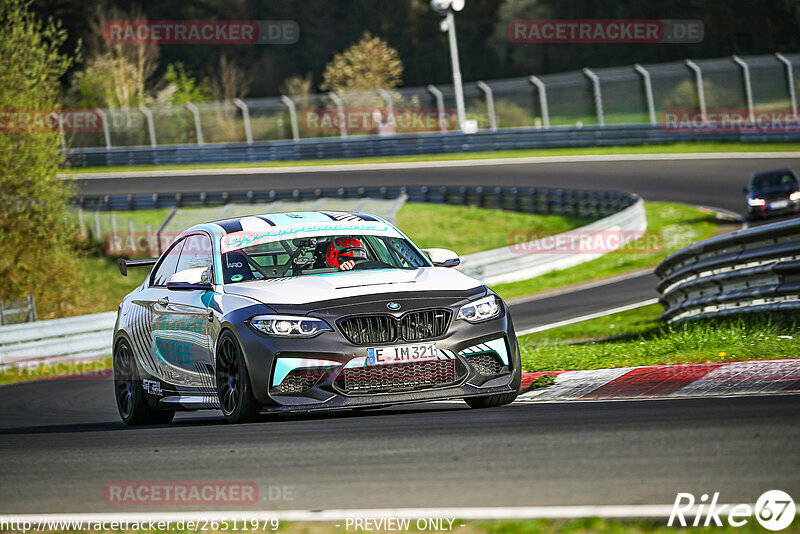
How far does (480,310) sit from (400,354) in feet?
2.45

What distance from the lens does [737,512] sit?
446 cm

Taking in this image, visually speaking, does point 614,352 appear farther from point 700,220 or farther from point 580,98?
point 580,98

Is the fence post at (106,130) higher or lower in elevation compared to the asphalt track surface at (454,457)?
higher

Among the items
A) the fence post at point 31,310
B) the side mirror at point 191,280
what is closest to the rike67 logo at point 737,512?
the side mirror at point 191,280

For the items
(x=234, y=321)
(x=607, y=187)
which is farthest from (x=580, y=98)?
(x=234, y=321)

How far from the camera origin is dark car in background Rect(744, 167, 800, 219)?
28.4m

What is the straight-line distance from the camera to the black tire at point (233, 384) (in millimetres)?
7777

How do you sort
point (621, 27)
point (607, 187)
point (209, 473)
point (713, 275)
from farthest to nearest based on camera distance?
point (621, 27), point (607, 187), point (713, 275), point (209, 473)

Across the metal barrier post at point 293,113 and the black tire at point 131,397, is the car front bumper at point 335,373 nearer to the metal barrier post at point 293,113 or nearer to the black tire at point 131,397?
the black tire at point 131,397

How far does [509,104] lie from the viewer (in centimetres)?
5506

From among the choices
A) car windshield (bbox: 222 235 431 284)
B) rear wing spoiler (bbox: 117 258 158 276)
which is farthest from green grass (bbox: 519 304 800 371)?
rear wing spoiler (bbox: 117 258 158 276)

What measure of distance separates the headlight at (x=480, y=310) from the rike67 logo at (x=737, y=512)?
11.2 ft

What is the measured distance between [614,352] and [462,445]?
5.27 m

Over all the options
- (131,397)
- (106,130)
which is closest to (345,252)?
(131,397)
